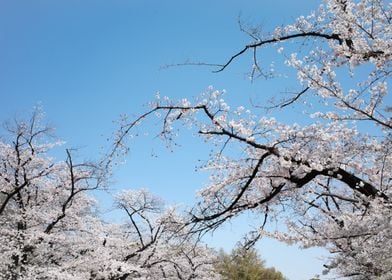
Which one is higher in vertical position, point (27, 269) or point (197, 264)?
point (197, 264)

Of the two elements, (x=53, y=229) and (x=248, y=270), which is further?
(x=248, y=270)

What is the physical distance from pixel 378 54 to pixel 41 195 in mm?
15859

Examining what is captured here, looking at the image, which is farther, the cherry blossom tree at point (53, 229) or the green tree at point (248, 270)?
the green tree at point (248, 270)

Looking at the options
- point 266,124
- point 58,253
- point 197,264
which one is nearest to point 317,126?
point 266,124

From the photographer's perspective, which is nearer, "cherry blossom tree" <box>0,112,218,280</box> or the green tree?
"cherry blossom tree" <box>0,112,218,280</box>

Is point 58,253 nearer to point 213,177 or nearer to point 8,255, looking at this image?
point 8,255

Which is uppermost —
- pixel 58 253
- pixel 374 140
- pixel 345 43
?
pixel 58 253

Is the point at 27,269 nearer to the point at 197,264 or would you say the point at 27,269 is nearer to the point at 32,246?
the point at 32,246

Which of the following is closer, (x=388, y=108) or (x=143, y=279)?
(x=388, y=108)

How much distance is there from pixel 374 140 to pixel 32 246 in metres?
14.2

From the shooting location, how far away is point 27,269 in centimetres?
1573

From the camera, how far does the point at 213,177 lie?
293 inches

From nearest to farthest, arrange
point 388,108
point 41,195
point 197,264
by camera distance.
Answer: point 388,108
point 41,195
point 197,264

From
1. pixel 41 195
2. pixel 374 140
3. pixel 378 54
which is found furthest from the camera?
pixel 41 195
